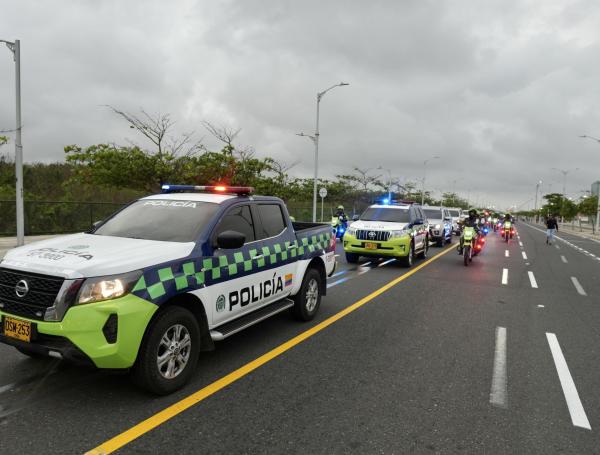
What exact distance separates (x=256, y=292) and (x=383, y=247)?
25.5 feet

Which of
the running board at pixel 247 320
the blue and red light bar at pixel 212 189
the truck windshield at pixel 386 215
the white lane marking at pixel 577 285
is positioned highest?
the blue and red light bar at pixel 212 189

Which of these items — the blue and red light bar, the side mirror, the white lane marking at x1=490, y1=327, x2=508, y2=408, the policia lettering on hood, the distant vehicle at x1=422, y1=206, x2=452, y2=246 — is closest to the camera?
the white lane marking at x1=490, y1=327, x2=508, y2=408

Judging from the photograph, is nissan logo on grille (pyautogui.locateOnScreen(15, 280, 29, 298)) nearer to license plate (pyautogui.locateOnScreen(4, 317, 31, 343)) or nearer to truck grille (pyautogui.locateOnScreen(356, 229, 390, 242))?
license plate (pyautogui.locateOnScreen(4, 317, 31, 343))

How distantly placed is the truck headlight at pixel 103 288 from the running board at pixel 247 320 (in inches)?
45.4

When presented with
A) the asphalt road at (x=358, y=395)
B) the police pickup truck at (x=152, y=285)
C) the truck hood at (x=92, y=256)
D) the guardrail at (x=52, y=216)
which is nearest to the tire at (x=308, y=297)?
the asphalt road at (x=358, y=395)

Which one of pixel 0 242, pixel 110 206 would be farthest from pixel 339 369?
pixel 110 206

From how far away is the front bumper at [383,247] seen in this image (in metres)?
12.3

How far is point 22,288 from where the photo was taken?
3678mm

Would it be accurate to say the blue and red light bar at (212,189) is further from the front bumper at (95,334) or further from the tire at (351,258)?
the tire at (351,258)

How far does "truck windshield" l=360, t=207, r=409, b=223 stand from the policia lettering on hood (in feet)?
26.7

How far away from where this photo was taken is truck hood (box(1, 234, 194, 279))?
3555 mm

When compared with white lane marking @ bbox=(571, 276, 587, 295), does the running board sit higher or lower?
higher

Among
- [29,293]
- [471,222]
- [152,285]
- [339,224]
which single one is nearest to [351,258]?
[471,222]

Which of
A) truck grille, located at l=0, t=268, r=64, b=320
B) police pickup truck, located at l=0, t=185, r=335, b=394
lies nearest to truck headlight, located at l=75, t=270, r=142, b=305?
police pickup truck, located at l=0, t=185, r=335, b=394
